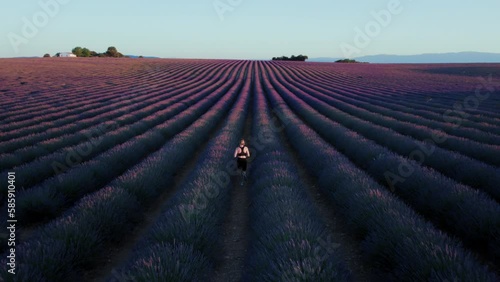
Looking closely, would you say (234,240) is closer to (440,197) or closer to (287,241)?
(287,241)

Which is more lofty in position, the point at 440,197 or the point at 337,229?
the point at 440,197

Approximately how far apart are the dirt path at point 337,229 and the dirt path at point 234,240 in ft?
3.94

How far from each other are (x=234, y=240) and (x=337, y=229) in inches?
57.8

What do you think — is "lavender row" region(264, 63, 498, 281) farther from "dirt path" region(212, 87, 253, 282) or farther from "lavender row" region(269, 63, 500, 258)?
"dirt path" region(212, 87, 253, 282)

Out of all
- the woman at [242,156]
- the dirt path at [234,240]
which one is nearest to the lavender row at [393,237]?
the dirt path at [234,240]

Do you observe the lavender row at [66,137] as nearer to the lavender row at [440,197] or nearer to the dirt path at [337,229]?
the dirt path at [337,229]

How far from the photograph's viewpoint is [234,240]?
430 centimetres

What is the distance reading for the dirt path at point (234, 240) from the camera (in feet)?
11.7

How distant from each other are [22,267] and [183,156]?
4902 millimetres

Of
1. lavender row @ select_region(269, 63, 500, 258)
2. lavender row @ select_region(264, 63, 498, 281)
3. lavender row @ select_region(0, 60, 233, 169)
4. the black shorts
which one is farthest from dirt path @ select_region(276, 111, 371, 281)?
lavender row @ select_region(0, 60, 233, 169)

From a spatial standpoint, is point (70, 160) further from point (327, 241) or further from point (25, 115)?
point (25, 115)

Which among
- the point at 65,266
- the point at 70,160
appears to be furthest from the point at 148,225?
the point at 70,160

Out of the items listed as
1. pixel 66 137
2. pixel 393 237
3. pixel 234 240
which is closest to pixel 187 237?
pixel 234 240

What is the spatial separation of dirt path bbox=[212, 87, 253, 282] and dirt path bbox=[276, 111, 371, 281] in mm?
1200
